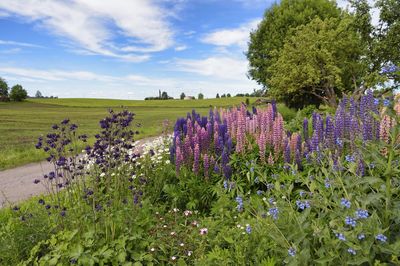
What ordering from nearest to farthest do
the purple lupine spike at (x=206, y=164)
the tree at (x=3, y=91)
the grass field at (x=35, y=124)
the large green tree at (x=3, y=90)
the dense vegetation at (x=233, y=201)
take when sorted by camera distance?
the dense vegetation at (x=233, y=201) < the purple lupine spike at (x=206, y=164) < the grass field at (x=35, y=124) < the tree at (x=3, y=91) < the large green tree at (x=3, y=90)

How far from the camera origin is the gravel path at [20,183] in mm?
8008

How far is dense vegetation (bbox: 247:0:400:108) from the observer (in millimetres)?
26625

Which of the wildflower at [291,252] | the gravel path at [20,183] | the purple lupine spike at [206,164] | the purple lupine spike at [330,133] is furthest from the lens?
the gravel path at [20,183]

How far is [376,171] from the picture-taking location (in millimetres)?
3828

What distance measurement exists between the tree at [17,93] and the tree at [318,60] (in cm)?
8090

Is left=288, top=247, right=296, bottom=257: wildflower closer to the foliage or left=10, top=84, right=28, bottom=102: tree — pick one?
the foliage

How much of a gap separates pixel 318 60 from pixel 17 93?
3337 inches

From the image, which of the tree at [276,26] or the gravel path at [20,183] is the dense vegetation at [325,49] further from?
the gravel path at [20,183]

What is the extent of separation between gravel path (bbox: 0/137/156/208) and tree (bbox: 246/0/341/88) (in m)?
24.5

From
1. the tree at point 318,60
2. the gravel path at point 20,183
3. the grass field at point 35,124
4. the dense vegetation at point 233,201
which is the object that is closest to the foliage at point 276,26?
the tree at point 318,60

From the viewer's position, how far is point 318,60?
2730cm

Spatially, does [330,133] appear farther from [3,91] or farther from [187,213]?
[3,91]

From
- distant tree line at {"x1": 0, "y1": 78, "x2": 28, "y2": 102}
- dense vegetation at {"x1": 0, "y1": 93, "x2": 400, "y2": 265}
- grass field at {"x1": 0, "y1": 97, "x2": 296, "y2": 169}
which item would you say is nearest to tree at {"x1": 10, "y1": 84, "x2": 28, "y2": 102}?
distant tree line at {"x1": 0, "y1": 78, "x2": 28, "y2": 102}

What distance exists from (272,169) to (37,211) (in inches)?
145
